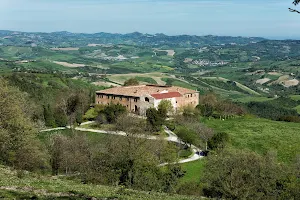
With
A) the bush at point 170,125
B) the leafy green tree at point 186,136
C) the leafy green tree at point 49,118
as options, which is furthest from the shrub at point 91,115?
the leafy green tree at point 186,136

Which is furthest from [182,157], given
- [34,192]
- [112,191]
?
[34,192]

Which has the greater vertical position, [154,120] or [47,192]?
[47,192]

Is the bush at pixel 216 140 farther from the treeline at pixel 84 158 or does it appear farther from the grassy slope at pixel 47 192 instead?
the grassy slope at pixel 47 192

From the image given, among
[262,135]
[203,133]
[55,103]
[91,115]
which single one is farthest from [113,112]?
[262,135]

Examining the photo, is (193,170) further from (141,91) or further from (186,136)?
(141,91)

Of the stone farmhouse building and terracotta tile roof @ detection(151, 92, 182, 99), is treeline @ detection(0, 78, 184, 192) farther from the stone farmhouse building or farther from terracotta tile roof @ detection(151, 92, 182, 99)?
terracotta tile roof @ detection(151, 92, 182, 99)

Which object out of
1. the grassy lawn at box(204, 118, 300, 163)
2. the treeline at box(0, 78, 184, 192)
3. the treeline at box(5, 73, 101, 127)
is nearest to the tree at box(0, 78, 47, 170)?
the treeline at box(0, 78, 184, 192)

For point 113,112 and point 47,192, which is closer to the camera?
point 47,192
